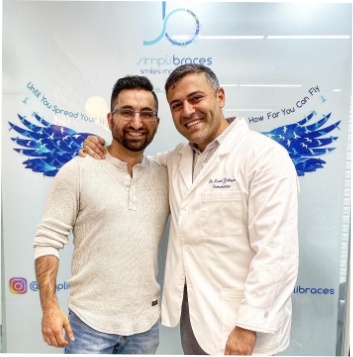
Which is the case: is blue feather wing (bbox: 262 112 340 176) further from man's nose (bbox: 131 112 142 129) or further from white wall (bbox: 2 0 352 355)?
man's nose (bbox: 131 112 142 129)

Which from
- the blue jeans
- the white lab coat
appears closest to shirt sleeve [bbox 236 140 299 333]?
the white lab coat

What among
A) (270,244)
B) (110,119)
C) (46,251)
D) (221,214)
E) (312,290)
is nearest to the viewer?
(270,244)

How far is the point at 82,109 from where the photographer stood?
61.3 inches

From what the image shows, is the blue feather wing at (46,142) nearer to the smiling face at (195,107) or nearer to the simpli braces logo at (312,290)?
the smiling face at (195,107)

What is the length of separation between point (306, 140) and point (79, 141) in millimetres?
1066

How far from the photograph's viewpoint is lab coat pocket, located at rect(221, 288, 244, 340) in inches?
49.5

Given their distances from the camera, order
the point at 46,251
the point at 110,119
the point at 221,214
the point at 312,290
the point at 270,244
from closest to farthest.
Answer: the point at 270,244 < the point at 221,214 < the point at 46,251 < the point at 110,119 < the point at 312,290

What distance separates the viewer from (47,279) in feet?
4.63

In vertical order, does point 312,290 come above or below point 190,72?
below

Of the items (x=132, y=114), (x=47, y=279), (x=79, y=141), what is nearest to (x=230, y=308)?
(x=47, y=279)

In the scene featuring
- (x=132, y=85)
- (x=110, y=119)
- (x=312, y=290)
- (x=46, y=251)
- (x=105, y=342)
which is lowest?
(x=105, y=342)

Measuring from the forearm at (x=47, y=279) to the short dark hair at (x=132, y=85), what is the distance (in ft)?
2.32

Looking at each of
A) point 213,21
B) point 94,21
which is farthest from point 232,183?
point 94,21

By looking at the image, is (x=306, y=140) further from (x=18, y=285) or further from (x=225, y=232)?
(x=18, y=285)
